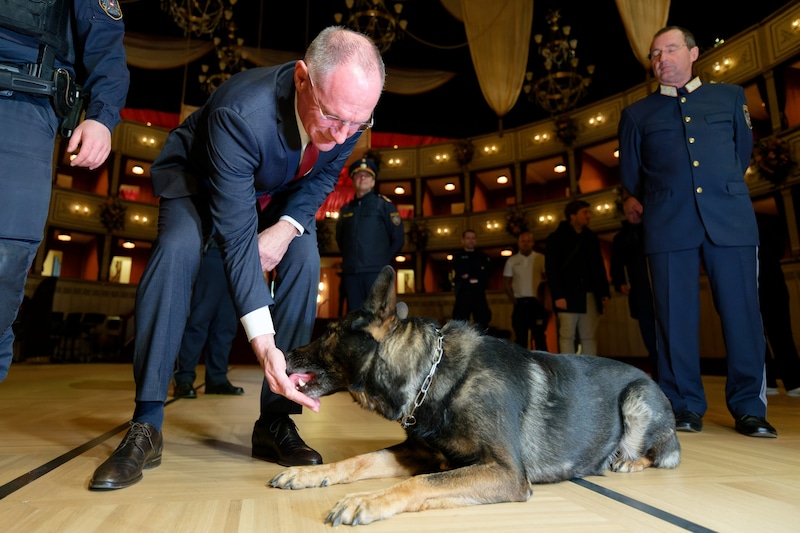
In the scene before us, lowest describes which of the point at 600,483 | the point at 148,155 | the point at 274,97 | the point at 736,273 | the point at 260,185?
the point at 600,483

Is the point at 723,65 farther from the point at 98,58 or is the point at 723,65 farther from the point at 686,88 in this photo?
the point at 98,58

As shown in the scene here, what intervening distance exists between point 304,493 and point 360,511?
0.96 ft

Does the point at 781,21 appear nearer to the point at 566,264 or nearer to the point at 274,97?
the point at 566,264

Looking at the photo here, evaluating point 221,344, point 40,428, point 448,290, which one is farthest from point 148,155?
point 40,428

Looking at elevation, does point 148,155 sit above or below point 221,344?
above

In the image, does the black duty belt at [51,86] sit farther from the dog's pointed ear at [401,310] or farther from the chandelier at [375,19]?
the chandelier at [375,19]

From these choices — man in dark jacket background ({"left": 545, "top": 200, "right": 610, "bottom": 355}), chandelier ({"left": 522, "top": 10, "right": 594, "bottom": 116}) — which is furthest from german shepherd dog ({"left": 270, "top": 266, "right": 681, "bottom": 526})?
chandelier ({"left": 522, "top": 10, "right": 594, "bottom": 116})

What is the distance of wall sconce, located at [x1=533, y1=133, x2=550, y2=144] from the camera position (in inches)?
632

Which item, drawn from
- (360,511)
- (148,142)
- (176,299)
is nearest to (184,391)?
(176,299)

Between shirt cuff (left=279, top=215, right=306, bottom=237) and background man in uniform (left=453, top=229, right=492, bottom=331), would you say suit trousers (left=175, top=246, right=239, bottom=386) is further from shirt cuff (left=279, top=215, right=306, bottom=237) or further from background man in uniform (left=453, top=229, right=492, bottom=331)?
background man in uniform (left=453, top=229, right=492, bottom=331)

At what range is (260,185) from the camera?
6.14ft

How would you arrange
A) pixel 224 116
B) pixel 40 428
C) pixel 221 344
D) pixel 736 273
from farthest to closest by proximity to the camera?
pixel 221 344 → pixel 736 273 → pixel 40 428 → pixel 224 116

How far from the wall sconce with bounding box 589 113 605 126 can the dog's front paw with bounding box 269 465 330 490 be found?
15.2 metres

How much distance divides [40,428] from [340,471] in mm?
1743
